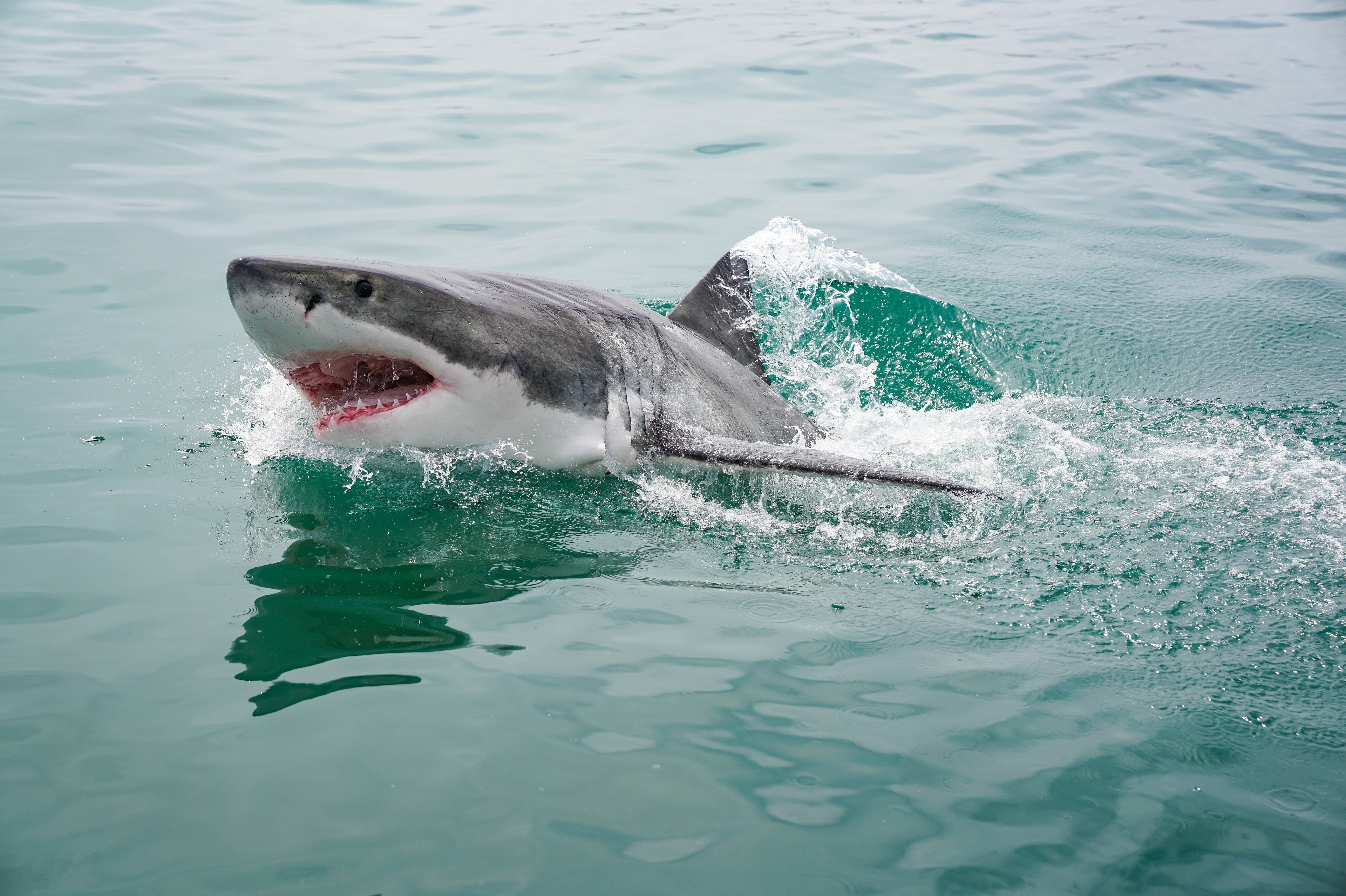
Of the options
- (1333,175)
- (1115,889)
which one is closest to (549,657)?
(1115,889)

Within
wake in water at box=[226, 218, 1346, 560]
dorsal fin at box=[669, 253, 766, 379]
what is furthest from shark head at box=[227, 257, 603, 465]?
dorsal fin at box=[669, 253, 766, 379]

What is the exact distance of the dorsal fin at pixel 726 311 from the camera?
502 cm

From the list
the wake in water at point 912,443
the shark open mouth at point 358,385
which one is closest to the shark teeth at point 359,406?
Result: the shark open mouth at point 358,385

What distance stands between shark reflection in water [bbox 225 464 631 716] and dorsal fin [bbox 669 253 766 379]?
165 centimetres

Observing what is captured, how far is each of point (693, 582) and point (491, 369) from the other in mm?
1066

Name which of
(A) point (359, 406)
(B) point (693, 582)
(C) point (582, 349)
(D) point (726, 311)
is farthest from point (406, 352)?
(D) point (726, 311)

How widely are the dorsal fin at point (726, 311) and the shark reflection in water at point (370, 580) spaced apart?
1.65m

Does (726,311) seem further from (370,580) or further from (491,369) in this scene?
(370,580)

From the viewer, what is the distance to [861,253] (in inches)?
323

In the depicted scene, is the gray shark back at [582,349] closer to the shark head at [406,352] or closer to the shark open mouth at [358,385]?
the shark head at [406,352]

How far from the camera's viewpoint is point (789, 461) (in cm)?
365

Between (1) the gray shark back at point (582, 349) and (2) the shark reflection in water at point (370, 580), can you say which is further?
(1) the gray shark back at point (582, 349)

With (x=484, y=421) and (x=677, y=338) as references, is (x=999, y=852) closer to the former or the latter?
(x=484, y=421)

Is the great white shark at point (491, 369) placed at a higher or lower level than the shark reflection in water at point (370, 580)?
higher
